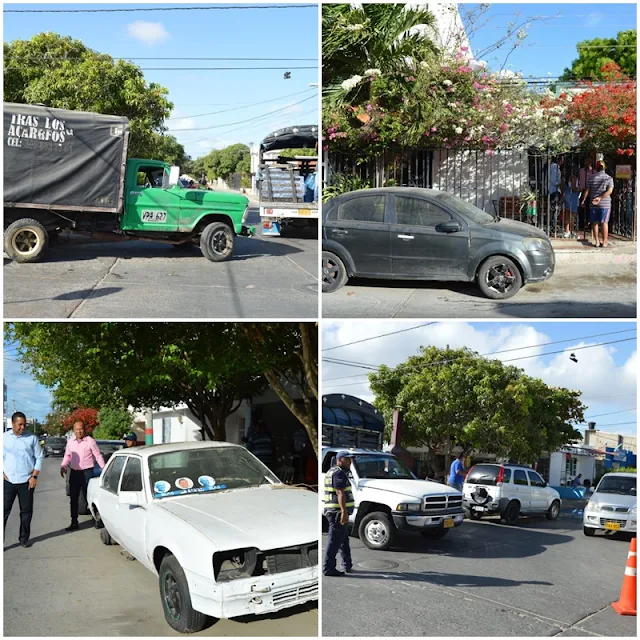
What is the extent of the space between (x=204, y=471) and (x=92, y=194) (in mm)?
7381

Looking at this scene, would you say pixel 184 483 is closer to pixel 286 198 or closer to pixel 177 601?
pixel 177 601

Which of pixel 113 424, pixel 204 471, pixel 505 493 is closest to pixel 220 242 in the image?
pixel 505 493

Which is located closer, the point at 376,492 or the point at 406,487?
the point at 376,492

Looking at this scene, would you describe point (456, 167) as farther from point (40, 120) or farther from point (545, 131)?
point (40, 120)

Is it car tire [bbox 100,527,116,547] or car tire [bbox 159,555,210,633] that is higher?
car tire [bbox 159,555,210,633]

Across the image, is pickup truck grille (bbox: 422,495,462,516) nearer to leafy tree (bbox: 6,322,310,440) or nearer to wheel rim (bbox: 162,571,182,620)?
leafy tree (bbox: 6,322,310,440)

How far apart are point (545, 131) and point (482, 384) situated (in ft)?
22.0

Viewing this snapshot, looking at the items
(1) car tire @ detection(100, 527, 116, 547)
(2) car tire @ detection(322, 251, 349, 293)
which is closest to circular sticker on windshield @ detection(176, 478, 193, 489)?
(1) car tire @ detection(100, 527, 116, 547)

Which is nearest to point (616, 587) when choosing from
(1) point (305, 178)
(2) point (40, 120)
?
(2) point (40, 120)

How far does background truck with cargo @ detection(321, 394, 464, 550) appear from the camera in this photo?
8.35m

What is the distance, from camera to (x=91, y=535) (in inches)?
351

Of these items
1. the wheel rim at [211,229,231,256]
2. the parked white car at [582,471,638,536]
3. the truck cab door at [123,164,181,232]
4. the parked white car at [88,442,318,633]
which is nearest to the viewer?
the parked white car at [88,442,318,633]

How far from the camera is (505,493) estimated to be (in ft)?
42.1

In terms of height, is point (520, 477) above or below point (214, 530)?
below
